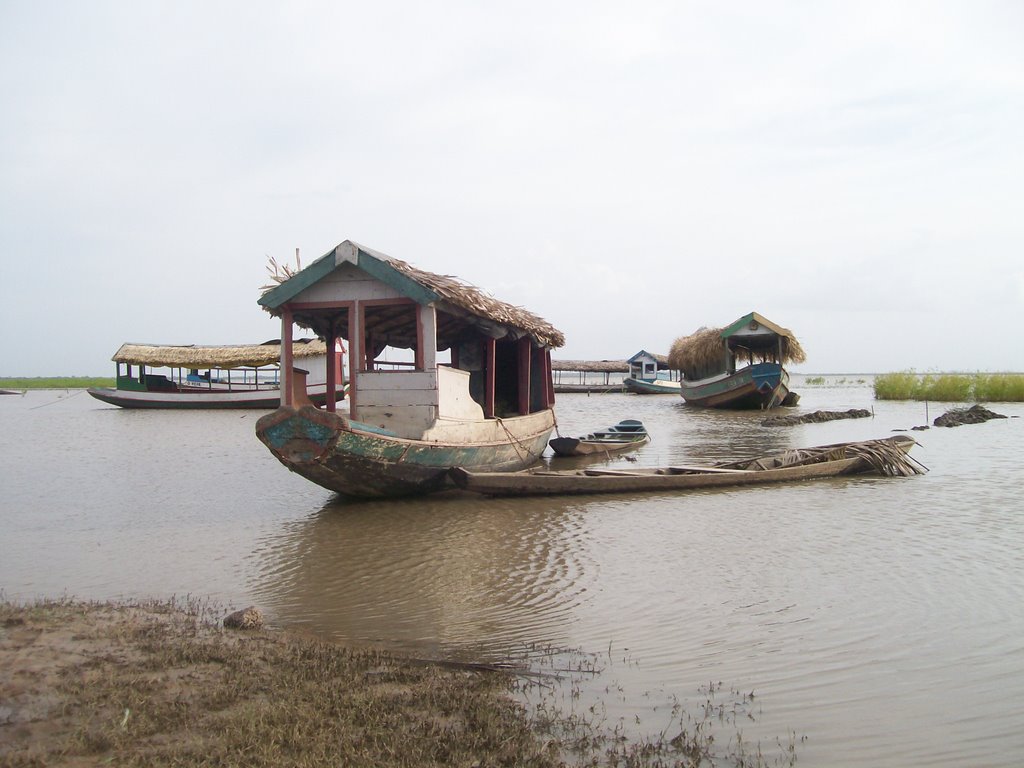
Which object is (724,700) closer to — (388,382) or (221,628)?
(221,628)

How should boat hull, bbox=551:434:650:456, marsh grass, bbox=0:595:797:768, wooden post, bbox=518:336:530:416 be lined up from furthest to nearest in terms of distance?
boat hull, bbox=551:434:650:456, wooden post, bbox=518:336:530:416, marsh grass, bbox=0:595:797:768

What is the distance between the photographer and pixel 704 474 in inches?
396

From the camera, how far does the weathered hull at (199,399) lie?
31422 mm

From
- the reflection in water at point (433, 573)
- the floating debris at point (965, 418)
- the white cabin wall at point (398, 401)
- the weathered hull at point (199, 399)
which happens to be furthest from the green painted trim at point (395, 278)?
the weathered hull at point (199, 399)

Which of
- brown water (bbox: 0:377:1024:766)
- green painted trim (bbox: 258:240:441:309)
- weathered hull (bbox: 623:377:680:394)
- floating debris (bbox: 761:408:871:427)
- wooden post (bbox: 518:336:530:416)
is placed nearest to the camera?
brown water (bbox: 0:377:1024:766)

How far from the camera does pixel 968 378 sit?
1117 inches

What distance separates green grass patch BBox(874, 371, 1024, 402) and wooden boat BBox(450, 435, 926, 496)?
65.5ft

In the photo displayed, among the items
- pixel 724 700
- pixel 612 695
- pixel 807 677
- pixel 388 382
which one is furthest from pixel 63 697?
pixel 388 382

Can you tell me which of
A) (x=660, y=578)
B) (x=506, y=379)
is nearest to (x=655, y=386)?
(x=506, y=379)

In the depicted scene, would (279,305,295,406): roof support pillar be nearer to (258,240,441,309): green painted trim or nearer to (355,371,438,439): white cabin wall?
(258,240,441,309): green painted trim

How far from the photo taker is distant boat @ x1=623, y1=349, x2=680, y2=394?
4431 centimetres

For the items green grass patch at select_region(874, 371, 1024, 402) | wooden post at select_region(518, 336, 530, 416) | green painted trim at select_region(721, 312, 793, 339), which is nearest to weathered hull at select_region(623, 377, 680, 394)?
green grass patch at select_region(874, 371, 1024, 402)

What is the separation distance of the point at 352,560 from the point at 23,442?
15778 mm

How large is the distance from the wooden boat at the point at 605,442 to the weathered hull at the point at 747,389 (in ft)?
33.7
